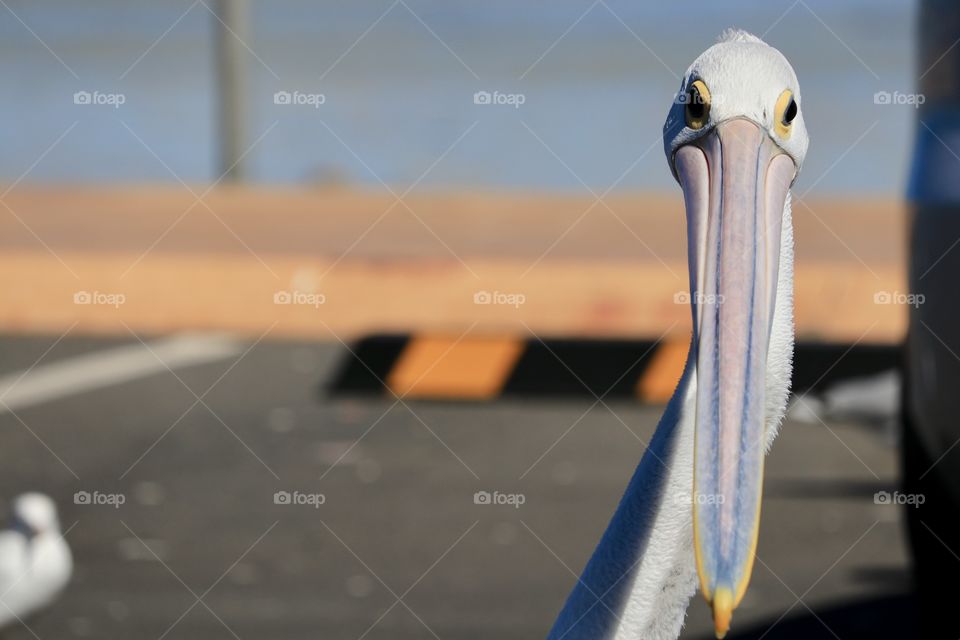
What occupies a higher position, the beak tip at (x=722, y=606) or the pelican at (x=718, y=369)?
the pelican at (x=718, y=369)

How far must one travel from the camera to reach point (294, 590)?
5.07 meters

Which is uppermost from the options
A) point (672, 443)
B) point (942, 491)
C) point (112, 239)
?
point (112, 239)

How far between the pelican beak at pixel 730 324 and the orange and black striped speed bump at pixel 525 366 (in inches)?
61.2

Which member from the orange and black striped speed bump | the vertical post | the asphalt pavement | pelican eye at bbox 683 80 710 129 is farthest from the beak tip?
the vertical post

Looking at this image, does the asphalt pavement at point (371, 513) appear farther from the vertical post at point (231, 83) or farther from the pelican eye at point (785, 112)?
the pelican eye at point (785, 112)

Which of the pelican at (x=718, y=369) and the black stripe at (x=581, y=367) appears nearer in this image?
the pelican at (x=718, y=369)

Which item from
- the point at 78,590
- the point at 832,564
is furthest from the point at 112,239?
the point at 832,564

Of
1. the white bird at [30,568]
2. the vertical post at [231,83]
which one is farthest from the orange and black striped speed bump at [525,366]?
the vertical post at [231,83]

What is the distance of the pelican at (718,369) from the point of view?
1.96m

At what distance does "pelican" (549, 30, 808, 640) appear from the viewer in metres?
1.96

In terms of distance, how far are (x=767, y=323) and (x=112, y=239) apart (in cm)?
388

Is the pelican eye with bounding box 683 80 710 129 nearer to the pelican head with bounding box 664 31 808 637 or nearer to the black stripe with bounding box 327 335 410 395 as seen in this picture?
the pelican head with bounding box 664 31 808 637

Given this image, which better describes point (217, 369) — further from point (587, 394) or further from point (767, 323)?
point (767, 323)

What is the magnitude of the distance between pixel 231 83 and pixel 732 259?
245 inches
